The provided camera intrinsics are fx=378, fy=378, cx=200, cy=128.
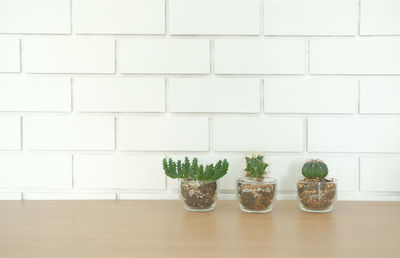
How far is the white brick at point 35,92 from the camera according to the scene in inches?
44.9

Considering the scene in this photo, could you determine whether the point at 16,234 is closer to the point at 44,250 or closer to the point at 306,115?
the point at 44,250

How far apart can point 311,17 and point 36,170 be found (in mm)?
947

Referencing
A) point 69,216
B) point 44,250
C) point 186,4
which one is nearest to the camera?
point 44,250

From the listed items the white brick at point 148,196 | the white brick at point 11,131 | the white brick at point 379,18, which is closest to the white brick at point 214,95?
the white brick at point 148,196

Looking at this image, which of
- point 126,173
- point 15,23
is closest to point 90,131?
point 126,173

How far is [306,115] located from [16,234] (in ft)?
2.72

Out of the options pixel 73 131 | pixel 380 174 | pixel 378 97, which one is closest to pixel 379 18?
pixel 378 97

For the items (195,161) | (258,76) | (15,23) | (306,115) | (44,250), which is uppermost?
(15,23)

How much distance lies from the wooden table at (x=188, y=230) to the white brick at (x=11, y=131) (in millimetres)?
178

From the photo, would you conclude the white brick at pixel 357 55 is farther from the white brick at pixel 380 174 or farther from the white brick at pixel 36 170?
the white brick at pixel 36 170

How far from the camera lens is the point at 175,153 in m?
1.15

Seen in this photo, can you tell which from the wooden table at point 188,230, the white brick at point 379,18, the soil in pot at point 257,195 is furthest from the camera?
the white brick at point 379,18

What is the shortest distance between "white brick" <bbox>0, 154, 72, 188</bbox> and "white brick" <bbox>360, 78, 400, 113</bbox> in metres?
0.91

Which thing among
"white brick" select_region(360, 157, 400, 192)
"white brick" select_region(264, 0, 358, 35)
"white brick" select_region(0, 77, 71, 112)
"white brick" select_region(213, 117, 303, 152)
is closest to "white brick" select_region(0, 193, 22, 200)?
"white brick" select_region(0, 77, 71, 112)
